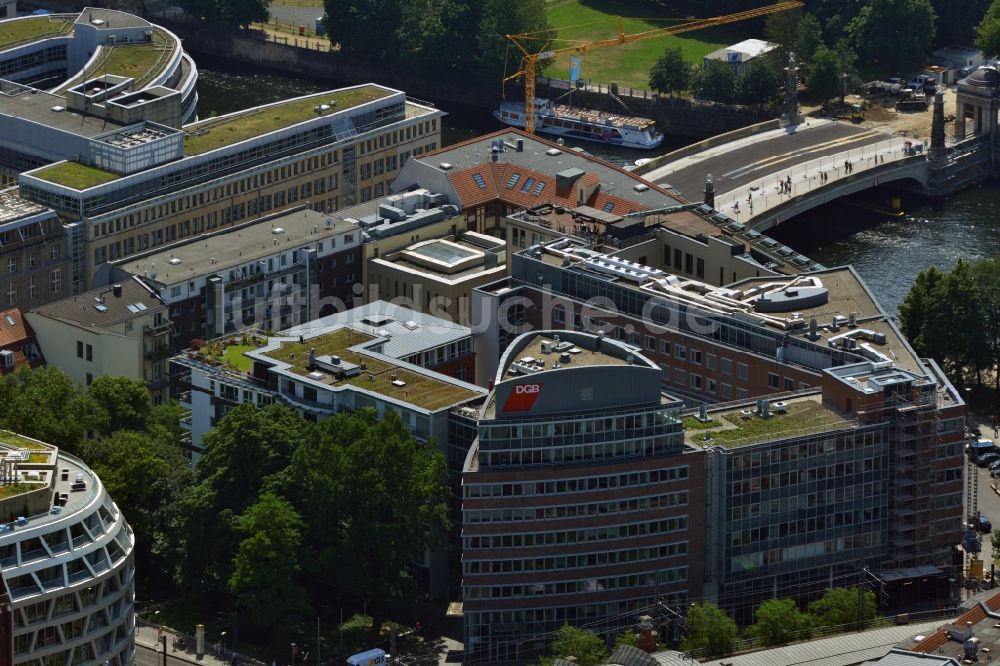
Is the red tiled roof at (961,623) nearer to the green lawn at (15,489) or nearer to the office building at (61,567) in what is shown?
the office building at (61,567)

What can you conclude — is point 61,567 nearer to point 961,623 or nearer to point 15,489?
point 15,489

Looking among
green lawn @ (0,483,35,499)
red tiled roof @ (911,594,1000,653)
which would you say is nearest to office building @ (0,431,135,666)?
green lawn @ (0,483,35,499)

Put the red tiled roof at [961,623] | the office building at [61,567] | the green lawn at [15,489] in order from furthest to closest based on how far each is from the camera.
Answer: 1. the red tiled roof at [961,623]
2. the green lawn at [15,489]
3. the office building at [61,567]

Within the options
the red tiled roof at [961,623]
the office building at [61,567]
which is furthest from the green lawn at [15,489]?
the red tiled roof at [961,623]

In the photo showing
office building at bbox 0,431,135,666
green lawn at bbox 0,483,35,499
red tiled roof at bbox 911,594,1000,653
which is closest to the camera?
office building at bbox 0,431,135,666

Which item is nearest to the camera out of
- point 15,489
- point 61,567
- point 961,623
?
point 61,567

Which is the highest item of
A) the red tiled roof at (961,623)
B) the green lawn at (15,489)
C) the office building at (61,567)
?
the green lawn at (15,489)

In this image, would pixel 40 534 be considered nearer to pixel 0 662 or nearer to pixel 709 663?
pixel 0 662

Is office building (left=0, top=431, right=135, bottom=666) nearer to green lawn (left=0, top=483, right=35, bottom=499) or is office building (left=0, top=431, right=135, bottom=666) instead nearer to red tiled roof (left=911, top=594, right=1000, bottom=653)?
green lawn (left=0, top=483, right=35, bottom=499)

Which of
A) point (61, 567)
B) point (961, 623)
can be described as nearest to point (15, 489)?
point (61, 567)

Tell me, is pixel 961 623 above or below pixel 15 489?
below
